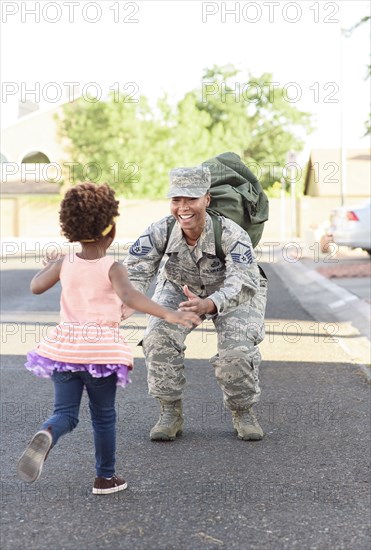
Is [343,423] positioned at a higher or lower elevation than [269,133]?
lower

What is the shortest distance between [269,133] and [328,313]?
6886 cm

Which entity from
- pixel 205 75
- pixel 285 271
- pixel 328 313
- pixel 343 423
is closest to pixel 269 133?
pixel 205 75

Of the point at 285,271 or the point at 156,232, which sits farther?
the point at 285,271

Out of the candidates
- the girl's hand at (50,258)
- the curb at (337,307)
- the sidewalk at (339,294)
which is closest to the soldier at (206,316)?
the girl's hand at (50,258)

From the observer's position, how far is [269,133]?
82.3m

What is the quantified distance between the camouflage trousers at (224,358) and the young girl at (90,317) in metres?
1.42

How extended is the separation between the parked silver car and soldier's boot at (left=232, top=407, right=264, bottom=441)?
17.5 meters

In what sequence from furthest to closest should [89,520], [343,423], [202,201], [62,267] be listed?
[343,423] → [202,201] → [62,267] → [89,520]

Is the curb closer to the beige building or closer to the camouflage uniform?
the camouflage uniform

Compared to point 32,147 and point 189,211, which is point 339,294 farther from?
point 32,147

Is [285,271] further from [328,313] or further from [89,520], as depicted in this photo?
[89,520]

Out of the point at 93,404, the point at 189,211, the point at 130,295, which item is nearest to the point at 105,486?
the point at 93,404

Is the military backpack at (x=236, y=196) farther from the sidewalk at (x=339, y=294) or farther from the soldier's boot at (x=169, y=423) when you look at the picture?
the sidewalk at (x=339, y=294)

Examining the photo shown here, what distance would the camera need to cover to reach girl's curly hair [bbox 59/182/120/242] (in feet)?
15.5
